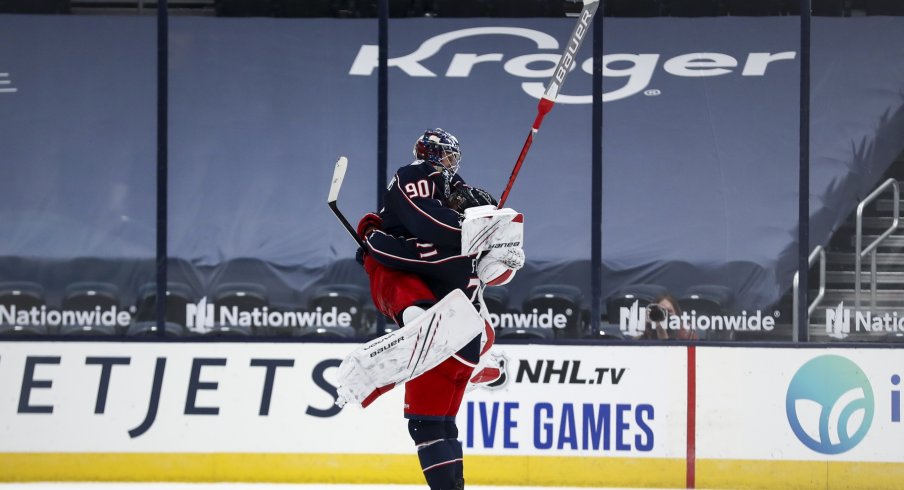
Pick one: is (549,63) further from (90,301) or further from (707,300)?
(90,301)

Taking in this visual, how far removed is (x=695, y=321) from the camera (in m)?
6.32

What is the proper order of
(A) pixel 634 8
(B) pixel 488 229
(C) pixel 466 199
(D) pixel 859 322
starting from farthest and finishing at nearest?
(A) pixel 634 8 → (D) pixel 859 322 → (C) pixel 466 199 → (B) pixel 488 229

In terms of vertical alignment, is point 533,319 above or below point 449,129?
below

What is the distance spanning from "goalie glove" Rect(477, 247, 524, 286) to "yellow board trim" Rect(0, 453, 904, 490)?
5.09 ft

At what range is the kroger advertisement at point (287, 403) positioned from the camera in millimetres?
5914

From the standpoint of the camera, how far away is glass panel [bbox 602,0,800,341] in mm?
6316

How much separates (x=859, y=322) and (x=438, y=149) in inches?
104

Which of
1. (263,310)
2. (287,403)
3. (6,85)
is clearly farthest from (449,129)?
(6,85)

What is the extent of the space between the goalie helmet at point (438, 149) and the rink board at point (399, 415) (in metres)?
1.57

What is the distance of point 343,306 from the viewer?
252 inches

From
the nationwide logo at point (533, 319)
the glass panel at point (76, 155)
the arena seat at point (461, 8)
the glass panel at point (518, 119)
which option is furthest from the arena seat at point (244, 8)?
Result: the nationwide logo at point (533, 319)

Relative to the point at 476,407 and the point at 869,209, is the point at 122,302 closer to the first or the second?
the point at 476,407

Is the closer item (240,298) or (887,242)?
(887,242)

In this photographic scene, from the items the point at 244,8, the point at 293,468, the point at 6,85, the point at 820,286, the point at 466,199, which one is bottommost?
the point at 293,468
